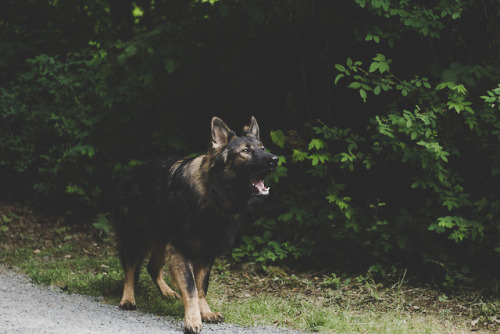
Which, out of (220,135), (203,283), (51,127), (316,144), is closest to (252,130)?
(220,135)

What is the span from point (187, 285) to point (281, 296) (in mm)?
1863

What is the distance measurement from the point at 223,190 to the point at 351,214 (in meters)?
2.43

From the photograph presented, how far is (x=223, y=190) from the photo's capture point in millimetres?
5227

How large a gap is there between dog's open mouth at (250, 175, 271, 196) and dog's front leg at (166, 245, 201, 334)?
92cm

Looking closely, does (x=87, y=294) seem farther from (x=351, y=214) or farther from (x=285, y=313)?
(x=351, y=214)

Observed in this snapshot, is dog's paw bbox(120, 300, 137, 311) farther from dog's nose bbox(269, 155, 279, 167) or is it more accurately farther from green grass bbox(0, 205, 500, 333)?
dog's nose bbox(269, 155, 279, 167)

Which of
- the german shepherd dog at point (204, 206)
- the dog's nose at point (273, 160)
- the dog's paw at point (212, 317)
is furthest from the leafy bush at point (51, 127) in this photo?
the dog's nose at point (273, 160)

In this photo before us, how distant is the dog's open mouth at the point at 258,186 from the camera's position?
16.9ft

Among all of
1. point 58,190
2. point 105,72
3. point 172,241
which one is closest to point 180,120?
point 105,72

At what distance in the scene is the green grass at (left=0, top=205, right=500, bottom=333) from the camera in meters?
5.43

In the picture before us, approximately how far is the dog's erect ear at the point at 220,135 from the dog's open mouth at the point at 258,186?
0.45m

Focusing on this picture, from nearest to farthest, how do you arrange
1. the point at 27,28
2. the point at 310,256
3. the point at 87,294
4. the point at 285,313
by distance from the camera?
1. the point at 285,313
2. the point at 87,294
3. the point at 310,256
4. the point at 27,28

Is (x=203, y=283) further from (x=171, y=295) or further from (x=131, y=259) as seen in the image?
(x=131, y=259)

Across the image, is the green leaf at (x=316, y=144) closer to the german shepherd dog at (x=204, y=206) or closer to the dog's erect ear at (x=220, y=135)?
the german shepherd dog at (x=204, y=206)
